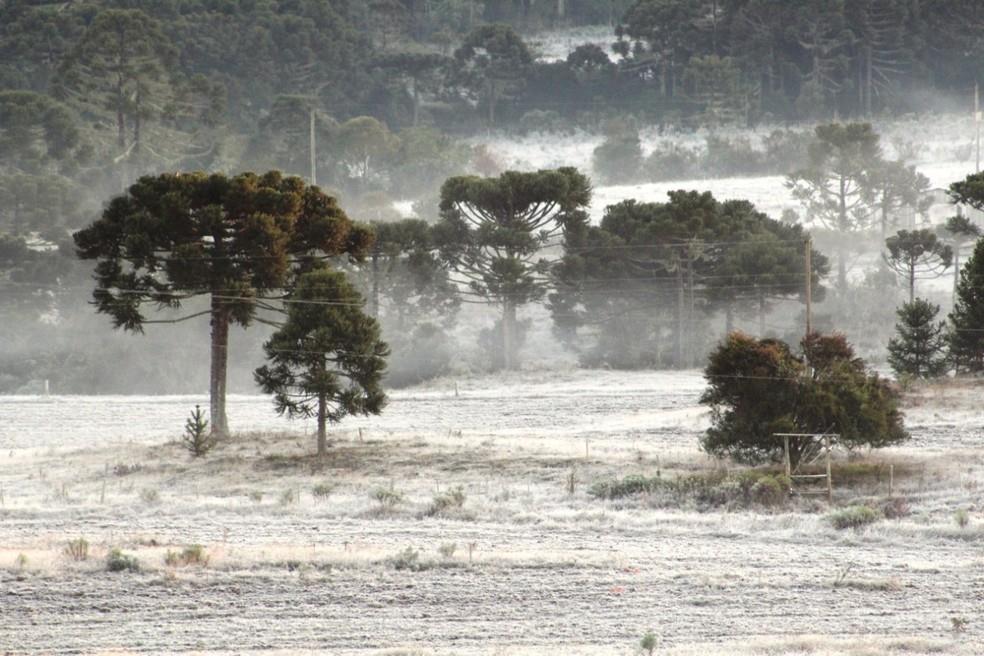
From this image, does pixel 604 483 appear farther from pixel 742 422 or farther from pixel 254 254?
pixel 254 254

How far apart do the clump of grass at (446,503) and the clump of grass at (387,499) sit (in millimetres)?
784

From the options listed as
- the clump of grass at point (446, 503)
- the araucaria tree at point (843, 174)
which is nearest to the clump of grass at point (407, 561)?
the clump of grass at point (446, 503)

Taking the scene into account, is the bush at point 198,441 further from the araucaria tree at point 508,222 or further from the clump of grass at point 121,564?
the araucaria tree at point 508,222

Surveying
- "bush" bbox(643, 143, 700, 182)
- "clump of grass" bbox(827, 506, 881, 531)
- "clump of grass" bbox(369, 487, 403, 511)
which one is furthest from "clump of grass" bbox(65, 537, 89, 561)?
"bush" bbox(643, 143, 700, 182)

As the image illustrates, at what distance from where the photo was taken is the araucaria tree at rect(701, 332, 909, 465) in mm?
37656

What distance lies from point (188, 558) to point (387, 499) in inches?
304

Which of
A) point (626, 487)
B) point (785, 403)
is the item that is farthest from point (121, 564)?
point (785, 403)

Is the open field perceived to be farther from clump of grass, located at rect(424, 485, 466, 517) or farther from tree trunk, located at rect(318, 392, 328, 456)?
tree trunk, located at rect(318, 392, 328, 456)

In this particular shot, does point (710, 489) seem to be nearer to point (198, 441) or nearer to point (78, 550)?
point (78, 550)

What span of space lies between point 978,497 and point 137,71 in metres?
86.8

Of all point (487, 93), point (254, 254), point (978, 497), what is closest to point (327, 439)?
point (254, 254)

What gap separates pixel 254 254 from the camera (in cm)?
4528

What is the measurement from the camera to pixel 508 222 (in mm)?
69688

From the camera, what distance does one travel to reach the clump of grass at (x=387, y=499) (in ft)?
113
